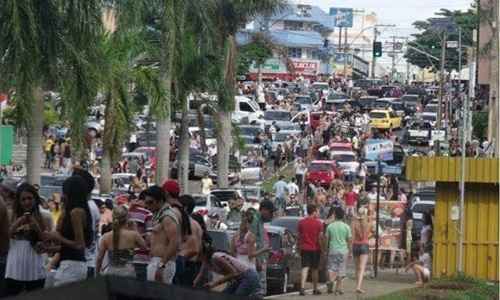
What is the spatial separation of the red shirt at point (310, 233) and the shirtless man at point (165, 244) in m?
8.21

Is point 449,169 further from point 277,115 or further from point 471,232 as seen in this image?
point 277,115

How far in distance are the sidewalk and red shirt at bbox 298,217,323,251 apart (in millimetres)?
726

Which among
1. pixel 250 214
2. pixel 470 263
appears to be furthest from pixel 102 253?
pixel 470 263

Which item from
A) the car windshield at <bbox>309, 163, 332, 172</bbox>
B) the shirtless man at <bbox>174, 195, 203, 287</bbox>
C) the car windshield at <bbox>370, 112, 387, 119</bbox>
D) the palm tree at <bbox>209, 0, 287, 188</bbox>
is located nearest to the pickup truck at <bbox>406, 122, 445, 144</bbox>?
the car windshield at <bbox>370, 112, 387, 119</bbox>

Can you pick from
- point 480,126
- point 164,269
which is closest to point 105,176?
point 164,269

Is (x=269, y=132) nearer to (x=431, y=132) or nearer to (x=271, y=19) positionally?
(x=431, y=132)

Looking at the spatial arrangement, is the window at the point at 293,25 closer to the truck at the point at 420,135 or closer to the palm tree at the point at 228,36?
the truck at the point at 420,135

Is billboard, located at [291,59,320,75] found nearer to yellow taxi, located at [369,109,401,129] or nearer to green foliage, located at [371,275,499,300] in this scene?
yellow taxi, located at [369,109,401,129]

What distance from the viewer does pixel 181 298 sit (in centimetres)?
725

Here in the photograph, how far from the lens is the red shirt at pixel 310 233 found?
70.2 ft

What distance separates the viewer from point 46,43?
13922 mm

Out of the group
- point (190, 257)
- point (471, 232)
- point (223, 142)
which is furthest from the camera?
point (223, 142)

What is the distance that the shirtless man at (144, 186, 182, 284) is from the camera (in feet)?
42.6

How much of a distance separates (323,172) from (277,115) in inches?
995
